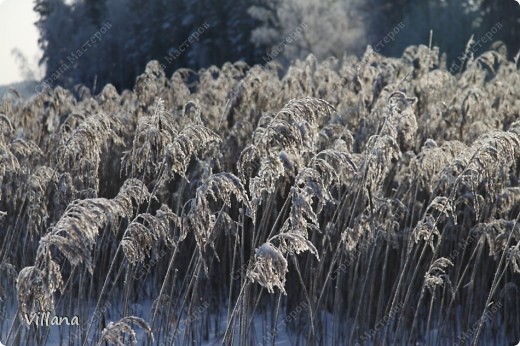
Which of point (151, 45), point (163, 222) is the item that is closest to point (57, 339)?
point (163, 222)

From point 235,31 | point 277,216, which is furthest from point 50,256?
point 235,31

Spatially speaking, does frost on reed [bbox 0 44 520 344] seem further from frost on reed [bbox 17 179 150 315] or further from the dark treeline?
the dark treeline

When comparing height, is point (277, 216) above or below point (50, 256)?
above

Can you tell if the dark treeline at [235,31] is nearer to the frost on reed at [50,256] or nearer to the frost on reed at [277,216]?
the frost on reed at [277,216]

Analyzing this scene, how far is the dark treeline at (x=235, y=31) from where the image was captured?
99.0 feet

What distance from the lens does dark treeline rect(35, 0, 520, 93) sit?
30.2m

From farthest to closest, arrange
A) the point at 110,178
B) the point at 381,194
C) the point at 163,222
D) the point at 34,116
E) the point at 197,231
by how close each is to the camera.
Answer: the point at 34,116 < the point at 110,178 < the point at 381,194 < the point at 163,222 < the point at 197,231

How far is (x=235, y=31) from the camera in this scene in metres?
31.0

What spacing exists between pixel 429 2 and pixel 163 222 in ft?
96.6

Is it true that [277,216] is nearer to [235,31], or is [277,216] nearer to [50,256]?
[50,256]

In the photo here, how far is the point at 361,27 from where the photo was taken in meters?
32.9

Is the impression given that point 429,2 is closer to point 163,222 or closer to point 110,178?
point 110,178

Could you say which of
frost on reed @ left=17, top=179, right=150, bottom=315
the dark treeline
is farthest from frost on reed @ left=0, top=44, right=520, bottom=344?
the dark treeline

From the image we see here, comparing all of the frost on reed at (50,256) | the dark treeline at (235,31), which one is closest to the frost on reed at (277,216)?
the frost on reed at (50,256)
